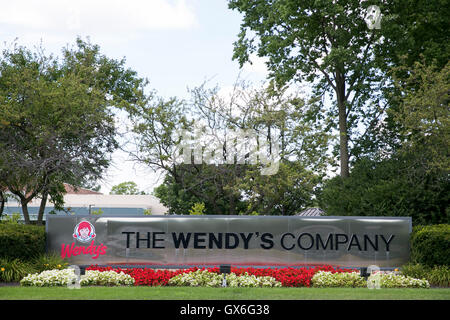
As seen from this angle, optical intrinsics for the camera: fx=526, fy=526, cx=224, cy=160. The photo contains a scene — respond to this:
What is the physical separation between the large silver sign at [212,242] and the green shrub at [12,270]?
220cm

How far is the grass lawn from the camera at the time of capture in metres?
11.4

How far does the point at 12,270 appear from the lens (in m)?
15.4

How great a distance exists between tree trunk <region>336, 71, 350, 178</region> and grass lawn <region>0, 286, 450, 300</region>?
49.9ft

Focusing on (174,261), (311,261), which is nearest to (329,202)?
(311,261)

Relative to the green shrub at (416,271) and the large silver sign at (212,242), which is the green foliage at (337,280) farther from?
the large silver sign at (212,242)

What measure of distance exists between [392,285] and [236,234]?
5.48 meters

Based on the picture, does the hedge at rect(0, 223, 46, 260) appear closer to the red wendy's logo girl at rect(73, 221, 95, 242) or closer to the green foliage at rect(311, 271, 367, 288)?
the red wendy's logo girl at rect(73, 221, 95, 242)

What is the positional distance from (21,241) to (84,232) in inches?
94.3

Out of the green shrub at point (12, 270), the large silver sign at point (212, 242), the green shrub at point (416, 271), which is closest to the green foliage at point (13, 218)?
the large silver sign at point (212, 242)

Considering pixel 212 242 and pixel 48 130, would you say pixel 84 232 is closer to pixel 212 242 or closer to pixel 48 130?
pixel 212 242

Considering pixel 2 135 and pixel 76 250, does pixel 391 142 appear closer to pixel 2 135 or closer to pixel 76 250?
pixel 76 250

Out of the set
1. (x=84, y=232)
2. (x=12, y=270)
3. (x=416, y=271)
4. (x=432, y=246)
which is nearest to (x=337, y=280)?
(x=416, y=271)

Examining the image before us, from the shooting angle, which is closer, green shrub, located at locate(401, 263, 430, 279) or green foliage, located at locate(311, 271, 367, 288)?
green foliage, located at locate(311, 271, 367, 288)

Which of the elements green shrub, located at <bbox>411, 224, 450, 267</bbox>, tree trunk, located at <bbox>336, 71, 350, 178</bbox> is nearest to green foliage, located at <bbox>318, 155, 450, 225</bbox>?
green shrub, located at <bbox>411, 224, 450, 267</bbox>
